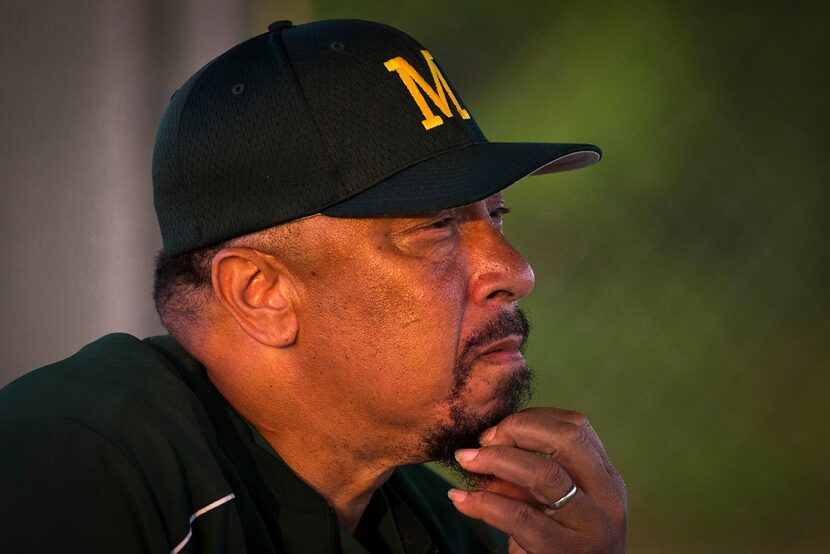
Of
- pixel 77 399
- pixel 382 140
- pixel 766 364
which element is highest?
pixel 382 140

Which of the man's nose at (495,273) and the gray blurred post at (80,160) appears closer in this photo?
the man's nose at (495,273)

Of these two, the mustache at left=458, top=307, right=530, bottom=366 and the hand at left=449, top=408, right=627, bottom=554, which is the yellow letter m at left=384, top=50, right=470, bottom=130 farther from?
the hand at left=449, top=408, right=627, bottom=554

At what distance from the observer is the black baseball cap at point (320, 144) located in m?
1.65

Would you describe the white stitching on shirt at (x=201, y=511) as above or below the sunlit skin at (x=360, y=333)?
below

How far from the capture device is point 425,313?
168 cm

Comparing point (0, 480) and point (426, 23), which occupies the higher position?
point (426, 23)

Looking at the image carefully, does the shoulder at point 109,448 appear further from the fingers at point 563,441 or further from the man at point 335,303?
the fingers at point 563,441

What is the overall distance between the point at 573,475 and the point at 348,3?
194 centimetres

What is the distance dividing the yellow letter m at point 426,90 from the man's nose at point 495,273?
0.69 ft

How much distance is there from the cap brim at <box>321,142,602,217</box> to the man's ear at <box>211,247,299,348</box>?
0.16 metres

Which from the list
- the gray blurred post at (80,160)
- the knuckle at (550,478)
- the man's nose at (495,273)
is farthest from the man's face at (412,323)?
the gray blurred post at (80,160)

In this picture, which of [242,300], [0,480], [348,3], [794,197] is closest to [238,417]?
[242,300]

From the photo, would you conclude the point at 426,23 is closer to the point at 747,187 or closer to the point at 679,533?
the point at 747,187

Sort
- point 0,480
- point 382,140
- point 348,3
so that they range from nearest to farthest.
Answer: point 0,480
point 382,140
point 348,3
